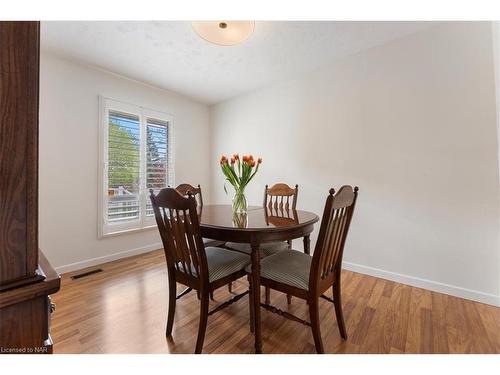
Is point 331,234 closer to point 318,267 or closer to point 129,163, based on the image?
point 318,267

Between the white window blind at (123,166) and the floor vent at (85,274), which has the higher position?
the white window blind at (123,166)

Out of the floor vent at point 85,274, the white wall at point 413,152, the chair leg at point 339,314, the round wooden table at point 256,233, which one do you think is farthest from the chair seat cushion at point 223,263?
the floor vent at point 85,274

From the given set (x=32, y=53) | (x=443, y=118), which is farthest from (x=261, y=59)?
(x=32, y=53)

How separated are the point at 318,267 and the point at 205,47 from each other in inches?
90.8

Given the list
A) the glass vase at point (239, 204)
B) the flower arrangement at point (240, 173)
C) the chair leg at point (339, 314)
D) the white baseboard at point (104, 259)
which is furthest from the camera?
the white baseboard at point (104, 259)

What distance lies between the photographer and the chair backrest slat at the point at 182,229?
122 centimetres

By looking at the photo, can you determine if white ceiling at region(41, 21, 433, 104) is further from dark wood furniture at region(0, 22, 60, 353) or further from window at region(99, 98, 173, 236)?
dark wood furniture at region(0, 22, 60, 353)

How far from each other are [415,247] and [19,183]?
2.76 meters

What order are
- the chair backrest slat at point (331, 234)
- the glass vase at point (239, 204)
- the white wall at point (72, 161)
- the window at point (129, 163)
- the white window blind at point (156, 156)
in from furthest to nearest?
the white window blind at point (156, 156)
the window at point (129, 163)
the white wall at point (72, 161)
the glass vase at point (239, 204)
the chair backrest slat at point (331, 234)

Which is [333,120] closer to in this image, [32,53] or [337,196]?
[337,196]

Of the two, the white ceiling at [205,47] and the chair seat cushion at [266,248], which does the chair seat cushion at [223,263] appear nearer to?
the chair seat cushion at [266,248]

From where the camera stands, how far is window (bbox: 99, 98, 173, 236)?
9.23 feet

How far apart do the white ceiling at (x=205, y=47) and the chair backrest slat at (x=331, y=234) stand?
1.65 m

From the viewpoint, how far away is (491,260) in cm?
186
